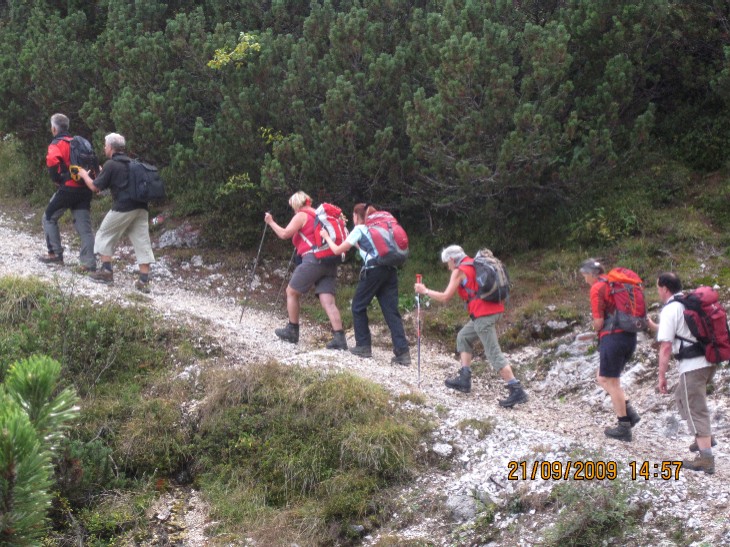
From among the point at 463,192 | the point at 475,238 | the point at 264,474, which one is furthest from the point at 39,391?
the point at 475,238

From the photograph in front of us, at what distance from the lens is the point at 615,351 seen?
274 inches

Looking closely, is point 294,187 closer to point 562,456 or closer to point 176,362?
point 176,362

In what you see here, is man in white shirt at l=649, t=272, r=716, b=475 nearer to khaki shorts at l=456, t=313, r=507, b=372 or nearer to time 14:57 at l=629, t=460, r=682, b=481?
time 14:57 at l=629, t=460, r=682, b=481

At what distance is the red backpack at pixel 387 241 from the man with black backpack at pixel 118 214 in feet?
11.7

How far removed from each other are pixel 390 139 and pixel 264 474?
5.81 meters

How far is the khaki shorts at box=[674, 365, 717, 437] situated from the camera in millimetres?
6383

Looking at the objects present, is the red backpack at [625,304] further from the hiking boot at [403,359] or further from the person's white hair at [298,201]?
the person's white hair at [298,201]

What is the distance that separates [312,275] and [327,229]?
0.58 m

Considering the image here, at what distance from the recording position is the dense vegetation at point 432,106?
35.7 feet

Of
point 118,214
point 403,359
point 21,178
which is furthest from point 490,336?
point 21,178

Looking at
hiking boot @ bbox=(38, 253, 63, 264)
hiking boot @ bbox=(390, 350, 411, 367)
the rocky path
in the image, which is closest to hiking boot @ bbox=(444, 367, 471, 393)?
the rocky path

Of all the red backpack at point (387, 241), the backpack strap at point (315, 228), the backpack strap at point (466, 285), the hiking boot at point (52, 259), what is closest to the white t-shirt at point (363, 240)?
the red backpack at point (387, 241)

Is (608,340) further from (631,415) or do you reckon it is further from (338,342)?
(338,342)
